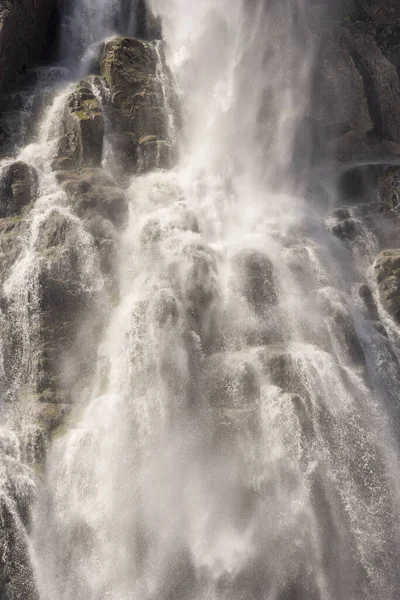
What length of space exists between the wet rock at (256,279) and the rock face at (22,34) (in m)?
14.8

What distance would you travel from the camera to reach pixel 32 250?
18.1m

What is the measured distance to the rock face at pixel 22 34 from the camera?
24.5 m

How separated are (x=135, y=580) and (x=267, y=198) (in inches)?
692

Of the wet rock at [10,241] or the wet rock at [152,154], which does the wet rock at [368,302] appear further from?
the wet rock at [10,241]

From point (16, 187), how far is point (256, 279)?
32.8 ft

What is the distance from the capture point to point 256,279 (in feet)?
60.1

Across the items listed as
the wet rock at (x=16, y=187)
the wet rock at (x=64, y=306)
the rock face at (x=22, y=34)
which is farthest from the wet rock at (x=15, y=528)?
the rock face at (x=22, y=34)

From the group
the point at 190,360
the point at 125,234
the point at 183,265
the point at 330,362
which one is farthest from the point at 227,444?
the point at 125,234

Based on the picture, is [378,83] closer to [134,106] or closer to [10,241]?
[134,106]

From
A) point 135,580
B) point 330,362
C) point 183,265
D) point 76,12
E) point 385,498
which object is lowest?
point 135,580

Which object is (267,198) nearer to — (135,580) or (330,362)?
(330,362)

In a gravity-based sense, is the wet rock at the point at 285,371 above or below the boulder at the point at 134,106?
below

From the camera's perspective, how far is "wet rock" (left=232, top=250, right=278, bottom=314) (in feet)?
58.7

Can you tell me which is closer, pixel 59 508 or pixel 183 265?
pixel 59 508
